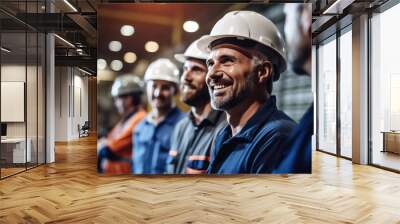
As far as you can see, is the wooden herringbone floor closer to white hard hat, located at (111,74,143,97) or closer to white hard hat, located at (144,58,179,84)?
white hard hat, located at (111,74,143,97)

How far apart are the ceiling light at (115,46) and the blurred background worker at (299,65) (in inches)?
99.9

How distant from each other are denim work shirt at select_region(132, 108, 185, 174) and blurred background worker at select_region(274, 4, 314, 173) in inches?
69.2

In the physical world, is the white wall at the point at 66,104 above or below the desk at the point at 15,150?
above

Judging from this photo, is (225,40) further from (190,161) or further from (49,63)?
(49,63)

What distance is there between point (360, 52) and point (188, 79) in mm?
4022

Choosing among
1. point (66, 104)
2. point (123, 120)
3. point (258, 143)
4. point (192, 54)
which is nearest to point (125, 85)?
point (123, 120)

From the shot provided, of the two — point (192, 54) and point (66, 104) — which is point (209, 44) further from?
point (66, 104)

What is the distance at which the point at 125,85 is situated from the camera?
590 cm

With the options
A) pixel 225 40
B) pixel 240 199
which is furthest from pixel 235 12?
pixel 240 199

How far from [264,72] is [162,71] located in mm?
1542

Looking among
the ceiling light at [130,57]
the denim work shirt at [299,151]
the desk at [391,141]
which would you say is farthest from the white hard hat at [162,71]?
the desk at [391,141]

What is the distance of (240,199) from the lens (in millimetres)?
4656

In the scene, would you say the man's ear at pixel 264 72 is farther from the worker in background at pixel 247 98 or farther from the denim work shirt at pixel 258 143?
the denim work shirt at pixel 258 143

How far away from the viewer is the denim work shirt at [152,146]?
5922 mm
